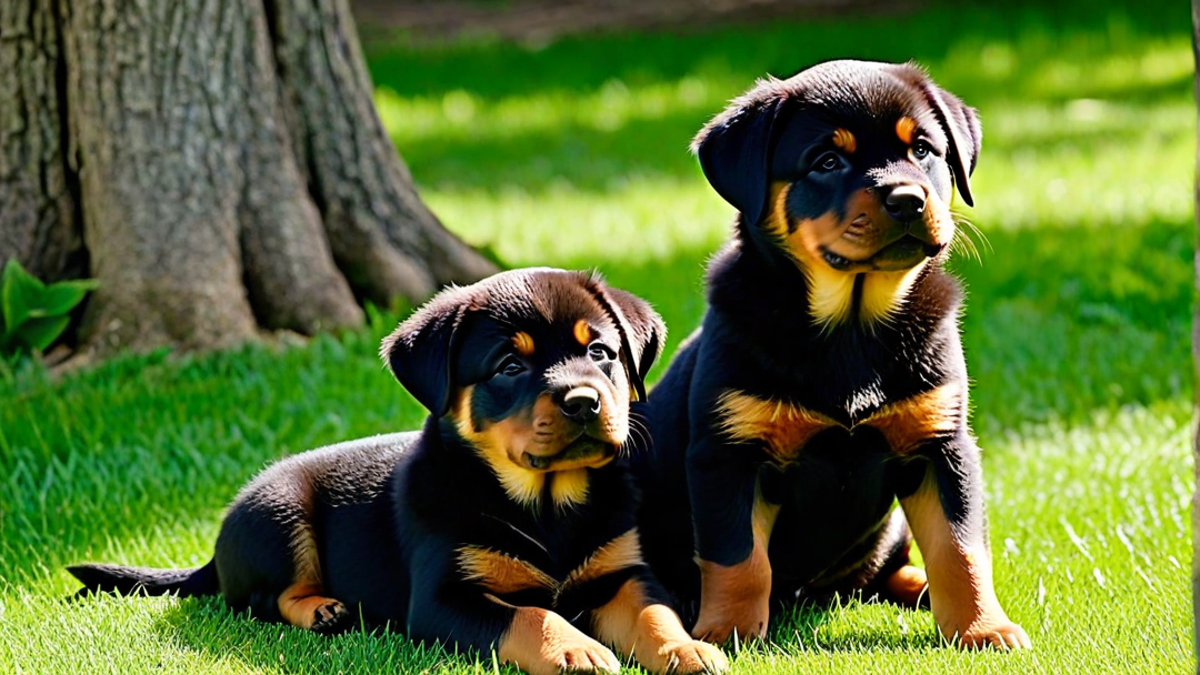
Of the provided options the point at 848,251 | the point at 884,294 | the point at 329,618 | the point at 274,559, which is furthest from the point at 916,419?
the point at 274,559

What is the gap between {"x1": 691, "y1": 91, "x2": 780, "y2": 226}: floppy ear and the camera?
13.1 ft

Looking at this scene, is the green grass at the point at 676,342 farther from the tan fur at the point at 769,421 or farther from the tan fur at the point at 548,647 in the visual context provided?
the tan fur at the point at 769,421

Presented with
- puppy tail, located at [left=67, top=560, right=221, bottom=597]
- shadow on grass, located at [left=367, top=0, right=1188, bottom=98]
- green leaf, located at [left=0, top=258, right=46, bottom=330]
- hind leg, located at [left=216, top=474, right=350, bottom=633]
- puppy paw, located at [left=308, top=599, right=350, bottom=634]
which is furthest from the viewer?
shadow on grass, located at [left=367, top=0, right=1188, bottom=98]

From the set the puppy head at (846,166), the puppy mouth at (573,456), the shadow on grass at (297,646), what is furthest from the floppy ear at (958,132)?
the shadow on grass at (297,646)

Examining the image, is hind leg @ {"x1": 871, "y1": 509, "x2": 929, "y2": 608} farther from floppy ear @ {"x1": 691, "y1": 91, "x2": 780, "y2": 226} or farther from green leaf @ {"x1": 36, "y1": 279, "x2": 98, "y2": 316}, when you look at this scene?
green leaf @ {"x1": 36, "y1": 279, "x2": 98, "y2": 316}

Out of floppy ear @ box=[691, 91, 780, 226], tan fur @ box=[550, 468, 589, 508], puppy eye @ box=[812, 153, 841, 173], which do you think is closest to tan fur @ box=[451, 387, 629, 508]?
tan fur @ box=[550, 468, 589, 508]

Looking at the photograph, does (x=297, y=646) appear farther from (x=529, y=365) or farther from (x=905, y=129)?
(x=905, y=129)

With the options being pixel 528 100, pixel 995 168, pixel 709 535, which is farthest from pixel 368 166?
pixel 528 100

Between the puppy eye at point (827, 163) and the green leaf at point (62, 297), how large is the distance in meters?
3.37

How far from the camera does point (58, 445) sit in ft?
18.6

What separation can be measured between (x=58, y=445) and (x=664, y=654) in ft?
9.47

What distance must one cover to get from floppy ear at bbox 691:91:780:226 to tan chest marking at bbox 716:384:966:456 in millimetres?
479

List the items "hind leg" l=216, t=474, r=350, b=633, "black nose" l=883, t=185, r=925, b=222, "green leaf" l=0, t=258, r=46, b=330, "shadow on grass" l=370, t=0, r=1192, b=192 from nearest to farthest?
1. "black nose" l=883, t=185, r=925, b=222
2. "hind leg" l=216, t=474, r=350, b=633
3. "green leaf" l=0, t=258, r=46, b=330
4. "shadow on grass" l=370, t=0, r=1192, b=192

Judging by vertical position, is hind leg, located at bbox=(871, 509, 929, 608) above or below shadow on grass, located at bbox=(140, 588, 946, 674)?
below
